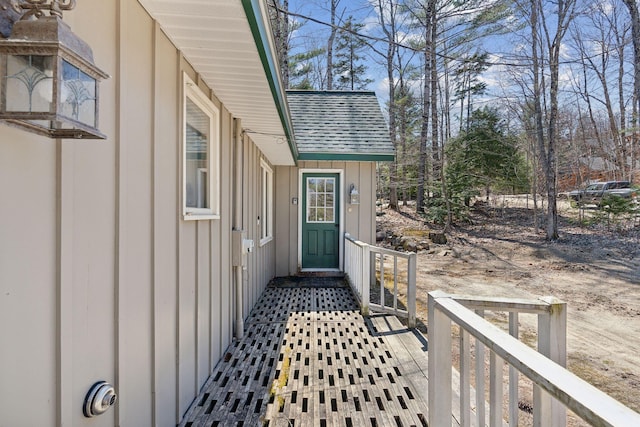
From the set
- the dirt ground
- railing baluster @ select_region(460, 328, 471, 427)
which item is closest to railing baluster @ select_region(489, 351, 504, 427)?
railing baluster @ select_region(460, 328, 471, 427)

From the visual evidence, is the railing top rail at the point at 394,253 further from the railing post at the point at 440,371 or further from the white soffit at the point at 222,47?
the railing post at the point at 440,371

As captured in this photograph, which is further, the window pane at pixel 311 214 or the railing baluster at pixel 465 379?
the window pane at pixel 311 214

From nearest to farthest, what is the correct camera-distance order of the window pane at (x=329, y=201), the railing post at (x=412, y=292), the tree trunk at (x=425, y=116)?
the railing post at (x=412, y=292), the window pane at (x=329, y=201), the tree trunk at (x=425, y=116)

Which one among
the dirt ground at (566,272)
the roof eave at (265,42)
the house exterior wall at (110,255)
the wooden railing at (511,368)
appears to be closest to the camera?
the wooden railing at (511,368)

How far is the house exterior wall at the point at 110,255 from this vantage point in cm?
99

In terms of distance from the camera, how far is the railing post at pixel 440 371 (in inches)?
54.1

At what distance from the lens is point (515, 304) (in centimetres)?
135

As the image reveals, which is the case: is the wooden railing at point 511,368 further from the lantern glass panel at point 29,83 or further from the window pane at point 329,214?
the window pane at point 329,214

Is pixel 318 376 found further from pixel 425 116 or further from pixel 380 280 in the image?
pixel 425 116

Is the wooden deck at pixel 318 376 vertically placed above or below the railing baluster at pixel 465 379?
below

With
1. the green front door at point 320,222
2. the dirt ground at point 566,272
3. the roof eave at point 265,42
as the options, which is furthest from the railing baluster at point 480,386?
the green front door at point 320,222

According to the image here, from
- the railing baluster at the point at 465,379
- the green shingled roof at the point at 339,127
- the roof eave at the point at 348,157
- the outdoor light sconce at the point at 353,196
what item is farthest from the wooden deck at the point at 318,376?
the green shingled roof at the point at 339,127

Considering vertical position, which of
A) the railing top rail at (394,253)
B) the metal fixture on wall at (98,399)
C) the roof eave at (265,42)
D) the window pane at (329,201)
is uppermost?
the roof eave at (265,42)

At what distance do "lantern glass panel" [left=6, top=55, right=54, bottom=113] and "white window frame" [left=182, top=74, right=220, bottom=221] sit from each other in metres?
1.31
